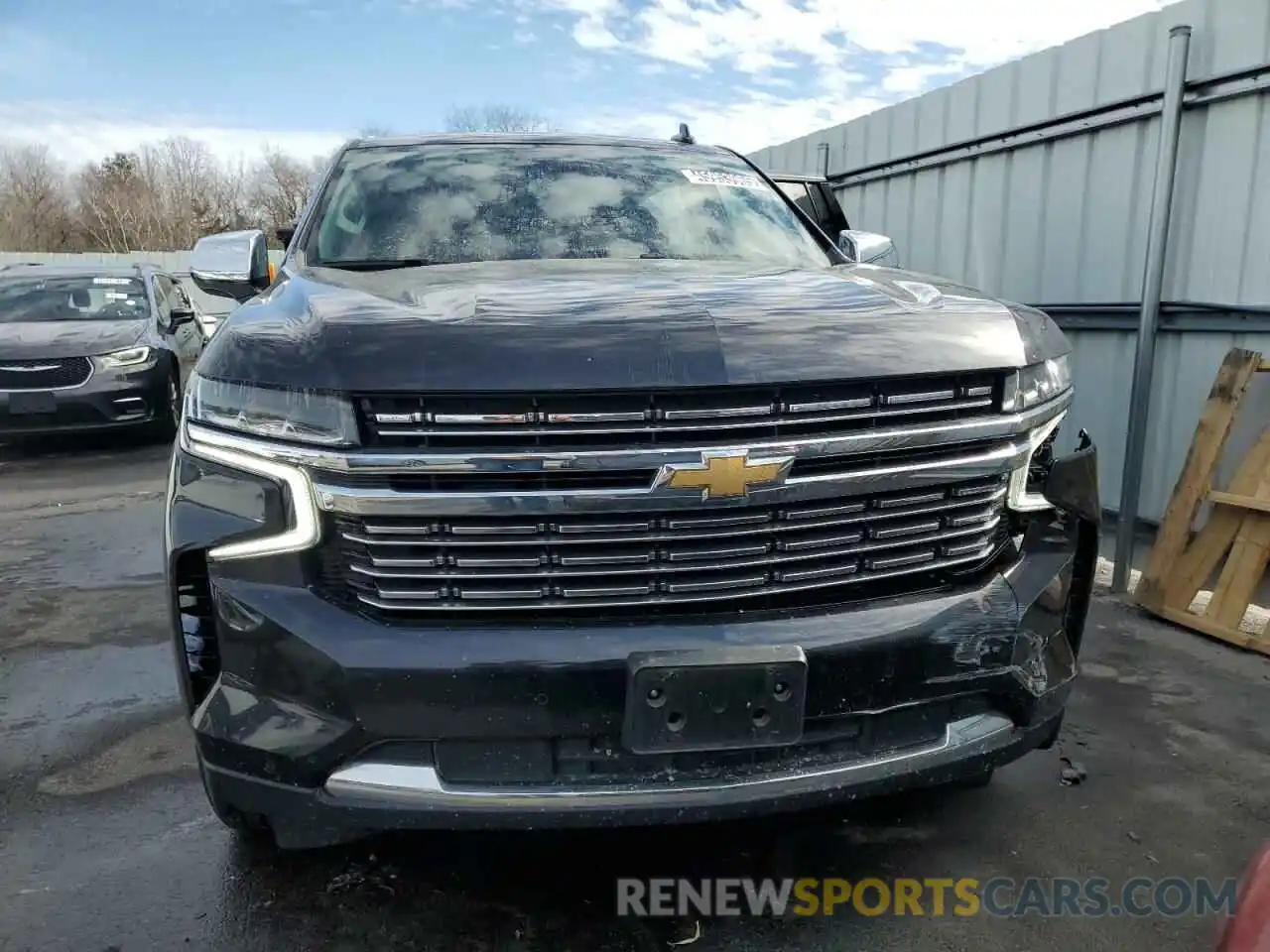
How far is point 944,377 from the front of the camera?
6.75 feet

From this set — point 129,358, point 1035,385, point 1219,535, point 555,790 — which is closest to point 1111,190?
point 1219,535

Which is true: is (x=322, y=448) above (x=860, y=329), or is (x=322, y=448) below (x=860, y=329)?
below

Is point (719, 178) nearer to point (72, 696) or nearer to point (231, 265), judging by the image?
point (231, 265)

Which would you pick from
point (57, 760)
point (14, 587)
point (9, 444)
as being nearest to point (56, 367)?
point (9, 444)

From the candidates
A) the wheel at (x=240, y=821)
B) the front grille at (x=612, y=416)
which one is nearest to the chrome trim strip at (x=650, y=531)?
the front grille at (x=612, y=416)

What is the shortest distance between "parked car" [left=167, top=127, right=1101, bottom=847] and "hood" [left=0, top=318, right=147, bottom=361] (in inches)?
293

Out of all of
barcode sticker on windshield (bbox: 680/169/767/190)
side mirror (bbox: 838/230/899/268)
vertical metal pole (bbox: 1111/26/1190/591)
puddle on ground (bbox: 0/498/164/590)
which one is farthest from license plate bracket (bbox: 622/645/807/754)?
puddle on ground (bbox: 0/498/164/590)

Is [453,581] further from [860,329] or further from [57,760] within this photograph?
[57,760]

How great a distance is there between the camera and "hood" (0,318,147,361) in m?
8.33

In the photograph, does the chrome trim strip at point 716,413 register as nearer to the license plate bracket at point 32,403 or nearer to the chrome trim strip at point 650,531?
the chrome trim strip at point 650,531

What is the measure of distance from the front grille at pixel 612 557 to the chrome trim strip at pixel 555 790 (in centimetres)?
31

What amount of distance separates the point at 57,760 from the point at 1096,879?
2.97 metres

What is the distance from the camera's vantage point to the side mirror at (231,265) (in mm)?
3256

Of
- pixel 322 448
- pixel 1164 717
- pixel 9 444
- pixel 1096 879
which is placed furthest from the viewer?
pixel 9 444
